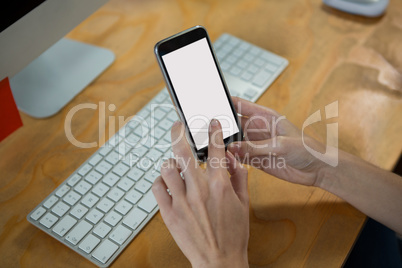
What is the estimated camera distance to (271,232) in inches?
25.1

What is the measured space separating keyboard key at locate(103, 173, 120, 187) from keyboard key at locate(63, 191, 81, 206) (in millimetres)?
46

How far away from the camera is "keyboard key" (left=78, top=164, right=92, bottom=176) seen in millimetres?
693

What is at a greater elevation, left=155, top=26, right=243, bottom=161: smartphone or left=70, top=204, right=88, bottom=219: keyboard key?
left=155, top=26, right=243, bottom=161: smartphone

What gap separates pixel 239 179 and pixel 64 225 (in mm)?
260

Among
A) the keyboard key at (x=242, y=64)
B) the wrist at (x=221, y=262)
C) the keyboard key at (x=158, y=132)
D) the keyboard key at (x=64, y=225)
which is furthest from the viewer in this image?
the keyboard key at (x=242, y=64)

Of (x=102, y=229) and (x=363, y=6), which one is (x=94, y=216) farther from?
(x=363, y=6)

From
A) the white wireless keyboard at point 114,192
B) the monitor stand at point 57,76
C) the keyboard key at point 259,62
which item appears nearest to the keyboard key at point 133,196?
the white wireless keyboard at point 114,192

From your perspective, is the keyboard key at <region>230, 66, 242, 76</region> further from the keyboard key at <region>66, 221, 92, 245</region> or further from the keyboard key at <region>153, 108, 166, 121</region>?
the keyboard key at <region>66, 221, 92, 245</region>

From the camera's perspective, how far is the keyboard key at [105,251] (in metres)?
0.61

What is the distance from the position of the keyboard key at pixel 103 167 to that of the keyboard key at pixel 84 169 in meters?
0.01

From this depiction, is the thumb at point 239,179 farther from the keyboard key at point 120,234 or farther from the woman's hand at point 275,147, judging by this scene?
the keyboard key at point 120,234

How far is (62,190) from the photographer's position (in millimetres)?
677

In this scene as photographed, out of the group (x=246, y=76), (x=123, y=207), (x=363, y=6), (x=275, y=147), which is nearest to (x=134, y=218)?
(x=123, y=207)


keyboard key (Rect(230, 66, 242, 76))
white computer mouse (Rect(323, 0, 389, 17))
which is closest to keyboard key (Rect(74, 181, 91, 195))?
keyboard key (Rect(230, 66, 242, 76))
